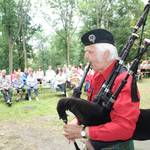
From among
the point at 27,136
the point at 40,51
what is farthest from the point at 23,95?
the point at 40,51

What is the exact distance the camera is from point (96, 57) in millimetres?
2467

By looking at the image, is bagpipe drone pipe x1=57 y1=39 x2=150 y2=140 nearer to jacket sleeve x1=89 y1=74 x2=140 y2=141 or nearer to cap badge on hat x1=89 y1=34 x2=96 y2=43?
jacket sleeve x1=89 y1=74 x2=140 y2=141

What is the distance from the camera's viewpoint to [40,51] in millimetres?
56250

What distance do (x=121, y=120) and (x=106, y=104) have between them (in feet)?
0.50

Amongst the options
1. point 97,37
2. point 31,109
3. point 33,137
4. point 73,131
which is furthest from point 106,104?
point 31,109

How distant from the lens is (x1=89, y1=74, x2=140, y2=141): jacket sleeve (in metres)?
2.22

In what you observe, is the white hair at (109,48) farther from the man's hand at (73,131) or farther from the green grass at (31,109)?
the green grass at (31,109)

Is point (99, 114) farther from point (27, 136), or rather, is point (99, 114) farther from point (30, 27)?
point (30, 27)

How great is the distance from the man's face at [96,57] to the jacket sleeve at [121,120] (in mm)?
261

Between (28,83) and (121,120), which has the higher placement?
(121,120)

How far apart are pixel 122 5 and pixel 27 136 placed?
30.6 m

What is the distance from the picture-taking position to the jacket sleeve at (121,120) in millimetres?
2223

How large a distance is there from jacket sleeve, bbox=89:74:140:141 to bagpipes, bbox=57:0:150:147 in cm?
4

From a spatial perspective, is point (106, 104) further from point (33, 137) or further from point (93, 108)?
point (33, 137)
